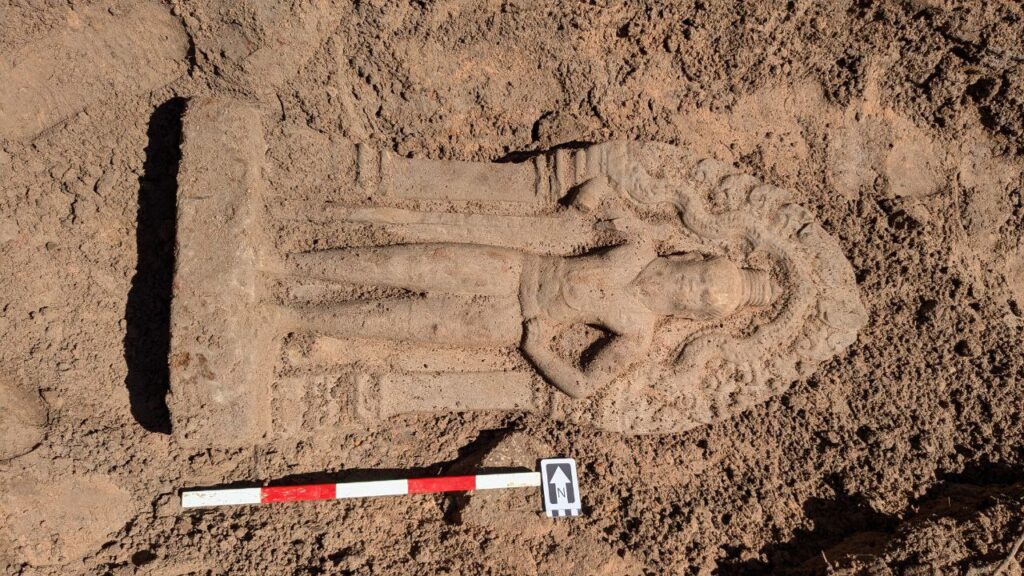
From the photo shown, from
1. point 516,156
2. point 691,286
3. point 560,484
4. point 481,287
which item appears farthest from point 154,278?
point 691,286

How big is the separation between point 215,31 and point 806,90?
3431mm

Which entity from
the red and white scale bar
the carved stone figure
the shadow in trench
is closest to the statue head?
the carved stone figure

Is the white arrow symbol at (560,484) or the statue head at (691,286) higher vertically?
the statue head at (691,286)

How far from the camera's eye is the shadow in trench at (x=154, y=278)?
3473 millimetres

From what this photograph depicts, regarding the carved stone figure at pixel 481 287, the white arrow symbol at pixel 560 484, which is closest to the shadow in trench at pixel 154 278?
the carved stone figure at pixel 481 287

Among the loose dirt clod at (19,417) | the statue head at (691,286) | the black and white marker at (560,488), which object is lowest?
the black and white marker at (560,488)

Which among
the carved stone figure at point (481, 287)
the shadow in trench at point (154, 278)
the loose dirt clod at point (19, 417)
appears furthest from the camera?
the shadow in trench at point (154, 278)

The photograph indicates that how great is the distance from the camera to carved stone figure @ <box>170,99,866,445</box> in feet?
10.6

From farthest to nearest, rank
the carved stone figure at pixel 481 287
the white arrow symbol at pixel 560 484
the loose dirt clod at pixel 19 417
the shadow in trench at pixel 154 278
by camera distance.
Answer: the white arrow symbol at pixel 560 484
the shadow in trench at pixel 154 278
the loose dirt clod at pixel 19 417
the carved stone figure at pixel 481 287

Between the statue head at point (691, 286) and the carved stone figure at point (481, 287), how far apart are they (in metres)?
0.01

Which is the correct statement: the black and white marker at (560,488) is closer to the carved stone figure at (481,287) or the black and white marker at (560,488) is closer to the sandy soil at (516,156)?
the sandy soil at (516,156)

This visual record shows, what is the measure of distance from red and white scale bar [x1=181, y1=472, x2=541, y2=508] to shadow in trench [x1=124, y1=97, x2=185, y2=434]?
0.42 metres

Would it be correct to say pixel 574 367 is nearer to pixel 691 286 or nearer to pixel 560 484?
pixel 560 484

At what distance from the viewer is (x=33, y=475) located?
3.32 meters
